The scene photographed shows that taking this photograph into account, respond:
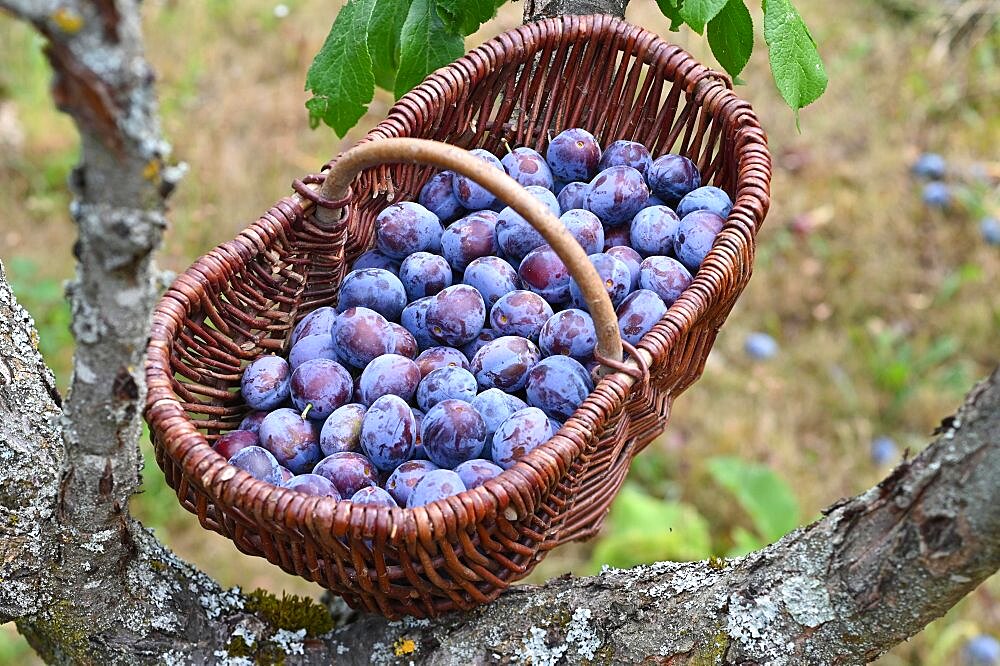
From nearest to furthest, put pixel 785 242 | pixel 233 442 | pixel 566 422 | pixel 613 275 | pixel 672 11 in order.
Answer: pixel 566 422 → pixel 233 442 → pixel 613 275 → pixel 672 11 → pixel 785 242

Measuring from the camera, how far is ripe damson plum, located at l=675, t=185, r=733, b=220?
1.26 meters

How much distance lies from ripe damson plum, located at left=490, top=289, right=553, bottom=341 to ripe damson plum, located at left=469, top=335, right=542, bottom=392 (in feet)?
0.11

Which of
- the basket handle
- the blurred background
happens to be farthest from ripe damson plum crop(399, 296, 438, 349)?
the blurred background

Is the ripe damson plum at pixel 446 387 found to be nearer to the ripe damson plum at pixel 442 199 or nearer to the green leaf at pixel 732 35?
the ripe damson plum at pixel 442 199

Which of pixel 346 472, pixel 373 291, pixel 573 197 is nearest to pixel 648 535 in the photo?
pixel 573 197

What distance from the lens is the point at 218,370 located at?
115cm

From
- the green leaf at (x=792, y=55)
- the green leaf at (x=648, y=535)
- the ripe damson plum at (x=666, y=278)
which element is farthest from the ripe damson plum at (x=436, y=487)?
the green leaf at (x=648, y=535)

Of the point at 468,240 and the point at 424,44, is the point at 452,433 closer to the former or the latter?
the point at 468,240

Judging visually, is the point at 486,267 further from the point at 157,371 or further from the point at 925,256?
the point at 925,256

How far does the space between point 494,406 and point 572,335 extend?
13 cm

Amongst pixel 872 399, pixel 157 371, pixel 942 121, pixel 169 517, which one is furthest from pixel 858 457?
pixel 157 371

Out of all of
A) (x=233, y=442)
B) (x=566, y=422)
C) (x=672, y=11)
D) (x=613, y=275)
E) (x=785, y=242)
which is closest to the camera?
(x=566, y=422)

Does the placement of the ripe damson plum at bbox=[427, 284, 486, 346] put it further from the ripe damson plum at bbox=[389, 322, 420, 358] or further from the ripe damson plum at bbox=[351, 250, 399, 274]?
the ripe damson plum at bbox=[351, 250, 399, 274]

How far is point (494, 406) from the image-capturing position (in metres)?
1.08
